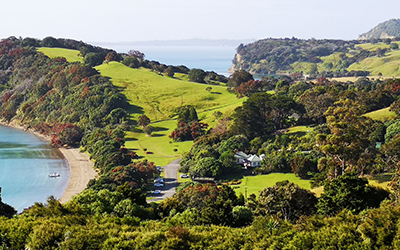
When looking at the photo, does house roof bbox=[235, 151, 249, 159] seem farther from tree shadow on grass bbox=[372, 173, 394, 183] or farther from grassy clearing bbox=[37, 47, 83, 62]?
grassy clearing bbox=[37, 47, 83, 62]

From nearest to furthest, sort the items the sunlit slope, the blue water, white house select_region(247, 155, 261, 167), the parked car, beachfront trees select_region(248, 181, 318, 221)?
beachfront trees select_region(248, 181, 318, 221)
the blue water
the parked car
white house select_region(247, 155, 261, 167)
the sunlit slope

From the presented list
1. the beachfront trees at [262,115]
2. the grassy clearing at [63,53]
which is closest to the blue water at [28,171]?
the beachfront trees at [262,115]

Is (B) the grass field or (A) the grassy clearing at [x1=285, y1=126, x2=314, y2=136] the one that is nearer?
(A) the grassy clearing at [x1=285, y1=126, x2=314, y2=136]

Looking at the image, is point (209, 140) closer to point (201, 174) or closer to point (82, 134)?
point (201, 174)

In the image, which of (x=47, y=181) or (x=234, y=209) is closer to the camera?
(x=234, y=209)

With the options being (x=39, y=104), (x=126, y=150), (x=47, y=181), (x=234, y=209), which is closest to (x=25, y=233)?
(x=234, y=209)

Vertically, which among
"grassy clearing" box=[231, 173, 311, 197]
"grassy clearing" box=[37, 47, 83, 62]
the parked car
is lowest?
the parked car

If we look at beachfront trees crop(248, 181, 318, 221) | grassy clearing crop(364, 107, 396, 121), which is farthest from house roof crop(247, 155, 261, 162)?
beachfront trees crop(248, 181, 318, 221)
